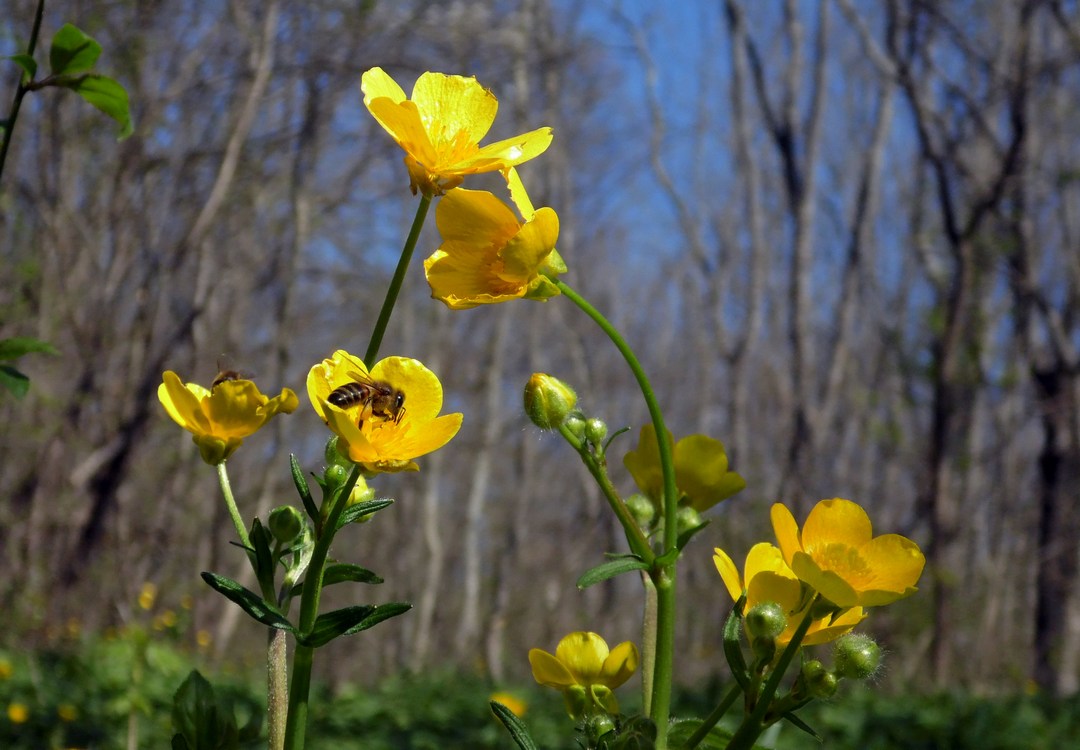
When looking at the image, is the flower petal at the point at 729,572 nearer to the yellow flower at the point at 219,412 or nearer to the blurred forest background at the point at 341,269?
the yellow flower at the point at 219,412

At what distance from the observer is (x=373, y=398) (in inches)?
32.1

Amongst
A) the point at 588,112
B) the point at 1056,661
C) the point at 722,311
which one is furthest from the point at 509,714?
the point at 588,112

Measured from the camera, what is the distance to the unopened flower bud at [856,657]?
0.69 m

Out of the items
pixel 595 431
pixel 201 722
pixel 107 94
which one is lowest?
pixel 201 722

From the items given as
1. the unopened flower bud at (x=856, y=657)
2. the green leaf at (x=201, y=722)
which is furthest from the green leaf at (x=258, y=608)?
the unopened flower bud at (x=856, y=657)

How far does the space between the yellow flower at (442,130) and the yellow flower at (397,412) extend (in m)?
0.14

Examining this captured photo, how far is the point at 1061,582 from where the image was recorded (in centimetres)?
773

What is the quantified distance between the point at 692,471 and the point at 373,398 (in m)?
0.28

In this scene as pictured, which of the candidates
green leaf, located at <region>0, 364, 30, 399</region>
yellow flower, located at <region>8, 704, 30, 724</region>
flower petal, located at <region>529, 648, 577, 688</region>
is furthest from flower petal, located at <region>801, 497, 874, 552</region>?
yellow flower, located at <region>8, 704, 30, 724</region>

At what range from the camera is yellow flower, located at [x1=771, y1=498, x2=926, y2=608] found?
2.37 ft

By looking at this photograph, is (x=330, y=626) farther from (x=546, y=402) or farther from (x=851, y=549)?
(x=851, y=549)

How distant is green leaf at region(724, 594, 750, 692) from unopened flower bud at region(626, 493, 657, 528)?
13 centimetres

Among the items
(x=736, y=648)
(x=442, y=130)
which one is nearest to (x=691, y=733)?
(x=736, y=648)

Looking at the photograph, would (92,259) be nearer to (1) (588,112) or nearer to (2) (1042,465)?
(2) (1042,465)
